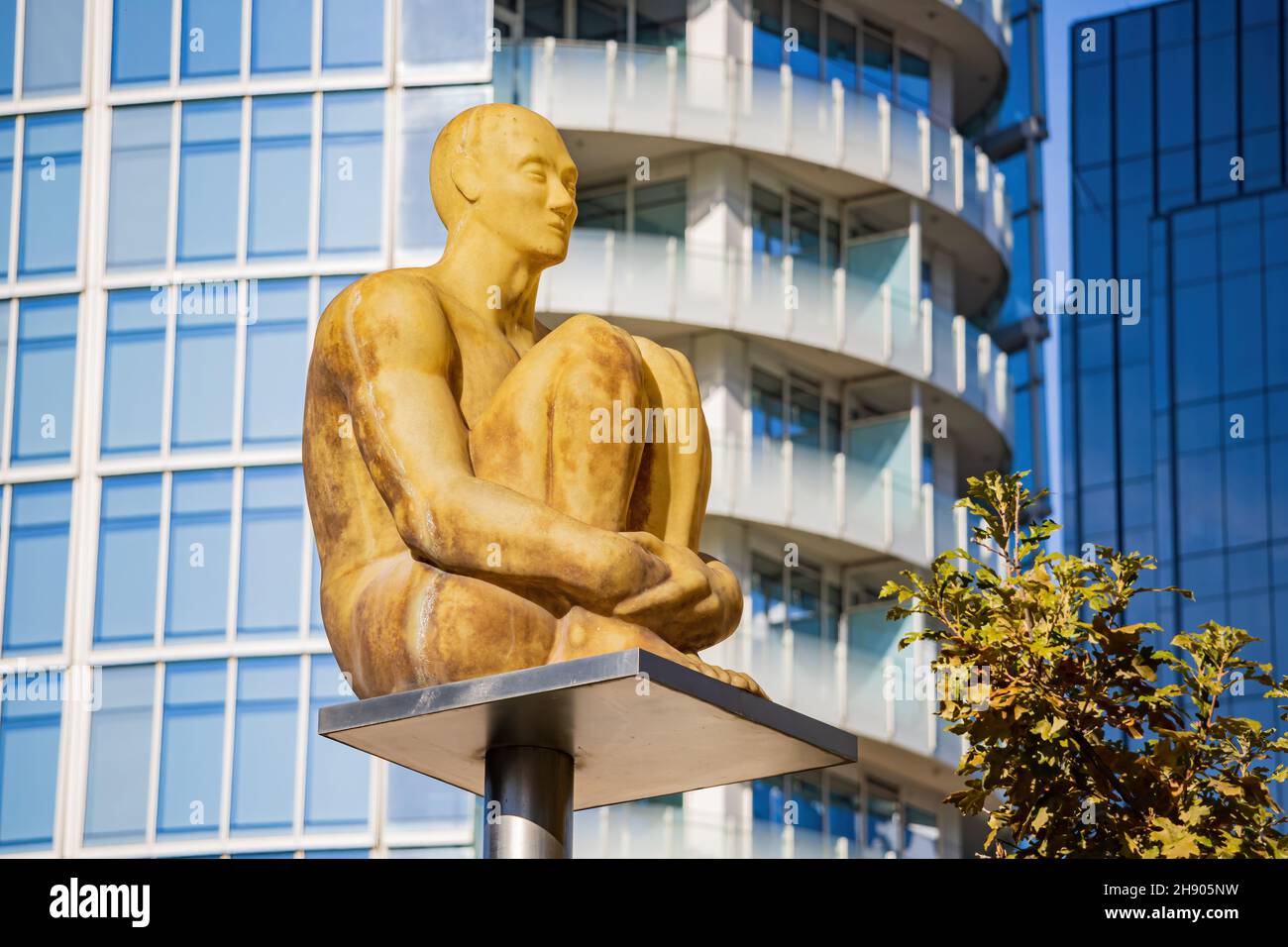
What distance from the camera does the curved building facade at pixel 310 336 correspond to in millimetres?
35750

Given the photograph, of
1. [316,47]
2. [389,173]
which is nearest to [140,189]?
[316,47]

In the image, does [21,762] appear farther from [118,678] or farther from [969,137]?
[969,137]

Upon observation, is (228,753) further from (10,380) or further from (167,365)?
(10,380)

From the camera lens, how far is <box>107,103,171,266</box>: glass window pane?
125ft

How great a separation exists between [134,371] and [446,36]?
23.2ft

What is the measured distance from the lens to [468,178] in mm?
9969

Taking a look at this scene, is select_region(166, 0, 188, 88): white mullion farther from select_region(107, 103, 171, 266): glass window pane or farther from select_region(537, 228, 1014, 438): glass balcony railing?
select_region(537, 228, 1014, 438): glass balcony railing

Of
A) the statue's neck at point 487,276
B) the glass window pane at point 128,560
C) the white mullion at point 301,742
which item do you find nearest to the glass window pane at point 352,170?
the glass window pane at point 128,560

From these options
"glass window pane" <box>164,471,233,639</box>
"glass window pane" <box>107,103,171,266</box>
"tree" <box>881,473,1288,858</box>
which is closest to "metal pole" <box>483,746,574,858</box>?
"tree" <box>881,473,1288,858</box>

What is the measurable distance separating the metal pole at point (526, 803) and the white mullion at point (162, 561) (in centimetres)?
2781

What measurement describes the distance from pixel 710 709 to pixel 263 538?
92.5 ft

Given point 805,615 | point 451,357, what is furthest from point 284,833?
point 451,357
